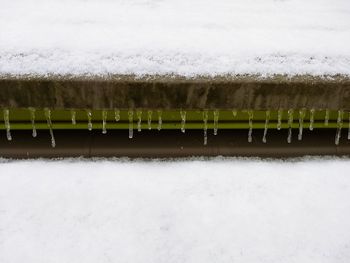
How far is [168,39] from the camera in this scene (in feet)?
5.47

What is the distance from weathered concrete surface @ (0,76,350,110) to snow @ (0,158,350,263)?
9.3 inches

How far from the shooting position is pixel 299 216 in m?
1.39

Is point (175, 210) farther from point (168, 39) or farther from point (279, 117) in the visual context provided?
point (168, 39)

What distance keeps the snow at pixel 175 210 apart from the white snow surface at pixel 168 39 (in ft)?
1.17

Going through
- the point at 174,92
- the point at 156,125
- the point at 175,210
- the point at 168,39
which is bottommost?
the point at 175,210

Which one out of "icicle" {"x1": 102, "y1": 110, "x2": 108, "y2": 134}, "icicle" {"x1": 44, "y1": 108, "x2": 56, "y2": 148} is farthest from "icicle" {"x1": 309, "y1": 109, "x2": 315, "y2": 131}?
"icicle" {"x1": 44, "y1": 108, "x2": 56, "y2": 148}

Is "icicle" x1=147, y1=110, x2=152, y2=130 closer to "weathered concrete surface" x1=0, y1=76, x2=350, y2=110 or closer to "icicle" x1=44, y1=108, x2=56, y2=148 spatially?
"weathered concrete surface" x1=0, y1=76, x2=350, y2=110

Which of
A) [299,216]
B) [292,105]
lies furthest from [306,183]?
[292,105]

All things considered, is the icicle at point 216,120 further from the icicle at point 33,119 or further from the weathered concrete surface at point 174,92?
the icicle at point 33,119

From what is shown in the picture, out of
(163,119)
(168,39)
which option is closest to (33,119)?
(163,119)

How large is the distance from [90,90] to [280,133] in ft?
2.68

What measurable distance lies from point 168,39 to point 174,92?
1.00 ft

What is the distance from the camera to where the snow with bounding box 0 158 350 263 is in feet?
4.15

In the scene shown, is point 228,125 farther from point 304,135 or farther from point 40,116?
point 40,116
